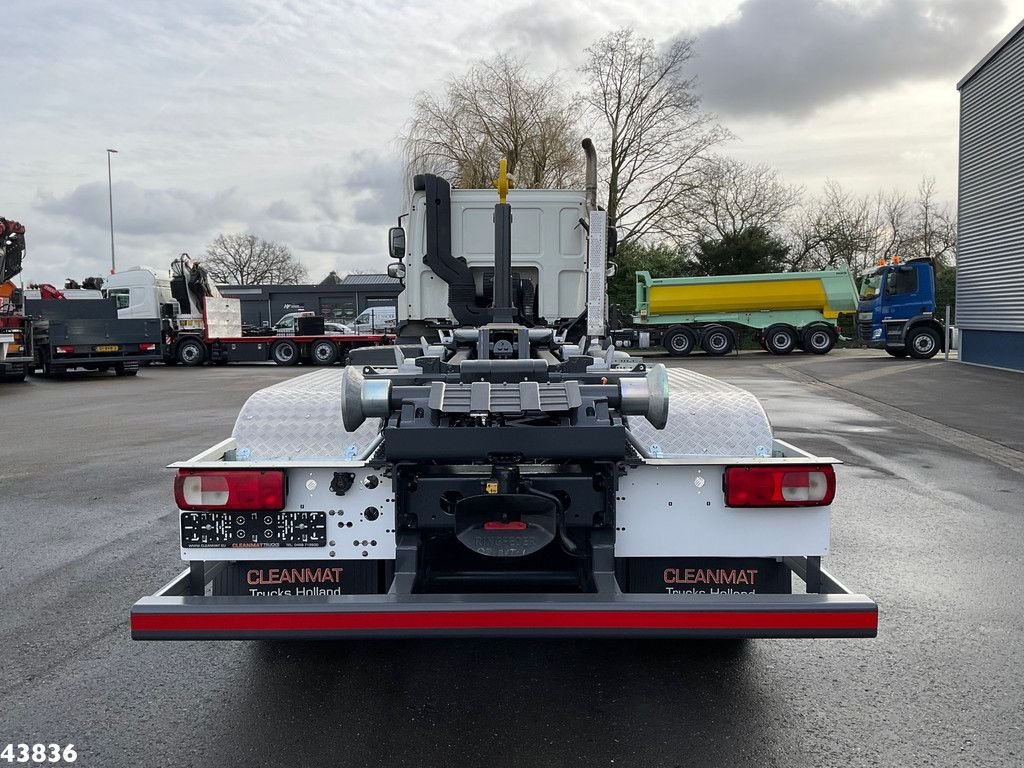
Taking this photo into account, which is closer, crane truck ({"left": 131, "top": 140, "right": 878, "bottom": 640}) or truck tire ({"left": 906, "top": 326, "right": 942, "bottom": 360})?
crane truck ({"left": 131, "top": 140, "right": 878, "bottom": 640})

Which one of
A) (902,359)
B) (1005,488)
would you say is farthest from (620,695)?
(902,359)

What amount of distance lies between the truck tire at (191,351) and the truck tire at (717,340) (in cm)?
1748

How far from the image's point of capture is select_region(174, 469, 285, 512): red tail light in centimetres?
283

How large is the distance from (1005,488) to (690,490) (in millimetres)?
5372

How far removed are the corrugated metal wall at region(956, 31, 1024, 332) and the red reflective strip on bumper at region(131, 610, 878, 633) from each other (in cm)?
1887

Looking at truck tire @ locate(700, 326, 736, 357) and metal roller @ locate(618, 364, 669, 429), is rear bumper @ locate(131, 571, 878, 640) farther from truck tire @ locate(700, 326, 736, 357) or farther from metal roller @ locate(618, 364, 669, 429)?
truck tire @ locate(700, 326, 736, 357)

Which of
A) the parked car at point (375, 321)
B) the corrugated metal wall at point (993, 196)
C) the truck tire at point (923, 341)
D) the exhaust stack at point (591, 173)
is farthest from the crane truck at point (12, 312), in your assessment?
the truck tire at point (923, 341)

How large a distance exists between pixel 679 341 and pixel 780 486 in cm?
2618

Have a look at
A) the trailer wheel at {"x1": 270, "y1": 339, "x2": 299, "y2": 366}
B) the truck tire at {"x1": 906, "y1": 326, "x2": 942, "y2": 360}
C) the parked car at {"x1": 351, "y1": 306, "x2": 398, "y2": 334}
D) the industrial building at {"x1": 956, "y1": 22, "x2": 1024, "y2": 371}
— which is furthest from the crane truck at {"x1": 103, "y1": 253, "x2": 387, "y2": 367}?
the industrial building at {"x1": 956, "y1": 22, "x2": 1024, "y2": 371}

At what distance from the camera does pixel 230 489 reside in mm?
2832

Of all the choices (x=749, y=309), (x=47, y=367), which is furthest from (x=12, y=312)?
(x=749, y=309)

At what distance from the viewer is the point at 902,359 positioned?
24375mm

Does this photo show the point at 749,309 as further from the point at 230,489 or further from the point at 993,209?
the point at 230,489

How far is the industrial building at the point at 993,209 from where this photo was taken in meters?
18.5
